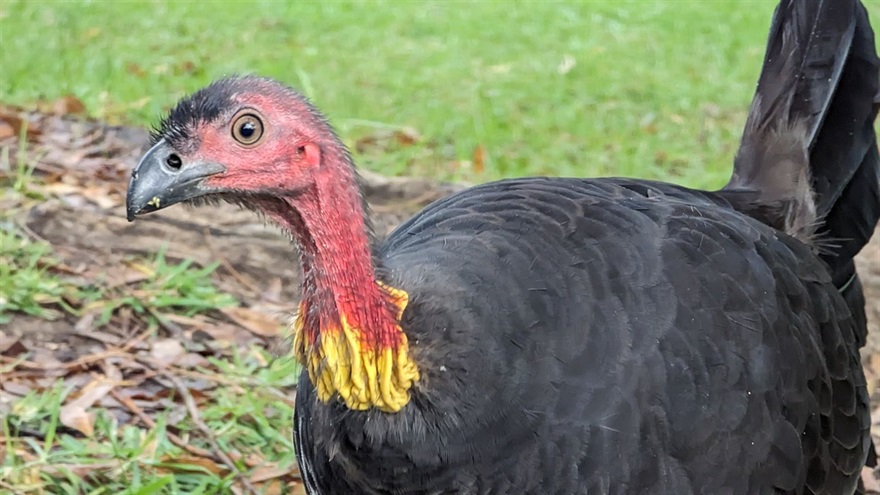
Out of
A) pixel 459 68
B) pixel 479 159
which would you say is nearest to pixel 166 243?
pixel 479 159

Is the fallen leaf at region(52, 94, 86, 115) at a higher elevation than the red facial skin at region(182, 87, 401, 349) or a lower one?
lower

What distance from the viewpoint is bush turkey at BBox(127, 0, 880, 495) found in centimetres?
243

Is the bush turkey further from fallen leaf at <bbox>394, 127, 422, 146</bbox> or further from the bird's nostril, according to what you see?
fallen leaf at <bbox>394, 127, 422, 146</bbox>

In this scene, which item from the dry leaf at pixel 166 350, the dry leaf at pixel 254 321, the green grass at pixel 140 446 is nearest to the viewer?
the green grass at pixel 140 446

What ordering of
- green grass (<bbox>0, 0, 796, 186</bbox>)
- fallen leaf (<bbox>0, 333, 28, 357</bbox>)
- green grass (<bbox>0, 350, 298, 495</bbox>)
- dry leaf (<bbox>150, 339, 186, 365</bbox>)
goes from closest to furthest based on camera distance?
green grass (<bbox>0, 350, 298, 495</bbox>)
fallen leaf (<bbox>0, 333, 28, 357</bbox>)
dry leaf (<bbox>150, 339, 186, 365</bbox>)
green grass (<bbox>0, 0, 796, 186</bbox>)

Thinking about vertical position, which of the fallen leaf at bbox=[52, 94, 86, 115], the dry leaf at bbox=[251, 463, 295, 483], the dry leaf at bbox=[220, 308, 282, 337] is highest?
the fallen leaf at bbox=[52, 94, 86, 115]

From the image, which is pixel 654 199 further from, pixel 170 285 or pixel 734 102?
pixel 734 102

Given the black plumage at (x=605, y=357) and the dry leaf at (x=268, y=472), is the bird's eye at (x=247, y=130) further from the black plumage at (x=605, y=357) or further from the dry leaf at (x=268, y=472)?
the dry leaf at (x=268, y=472)

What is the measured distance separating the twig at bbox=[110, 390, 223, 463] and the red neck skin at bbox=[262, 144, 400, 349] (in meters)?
1.55

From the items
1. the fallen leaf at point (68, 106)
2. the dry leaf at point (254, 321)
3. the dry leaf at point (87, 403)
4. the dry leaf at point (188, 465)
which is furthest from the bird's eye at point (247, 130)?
the fallen leaf at point (68, 106)

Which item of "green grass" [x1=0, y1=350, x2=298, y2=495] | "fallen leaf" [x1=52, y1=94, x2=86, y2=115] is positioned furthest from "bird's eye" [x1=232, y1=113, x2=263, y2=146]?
"fallen leaf" [x1=52, y1=94, x2=86, y2=115]

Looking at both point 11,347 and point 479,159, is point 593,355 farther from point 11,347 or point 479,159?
Result: point 479,159

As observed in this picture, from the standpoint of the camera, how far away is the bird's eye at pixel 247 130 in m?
2.39

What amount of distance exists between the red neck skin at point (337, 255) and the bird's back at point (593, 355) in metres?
0.09
